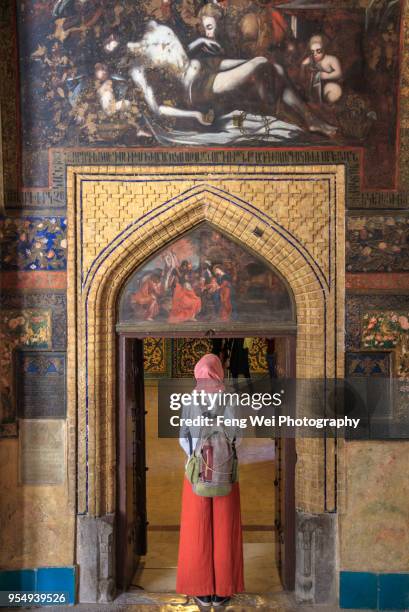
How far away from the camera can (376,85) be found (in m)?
5.50

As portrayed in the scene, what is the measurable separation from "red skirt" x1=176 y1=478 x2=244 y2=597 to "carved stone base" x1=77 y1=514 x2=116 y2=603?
677mm

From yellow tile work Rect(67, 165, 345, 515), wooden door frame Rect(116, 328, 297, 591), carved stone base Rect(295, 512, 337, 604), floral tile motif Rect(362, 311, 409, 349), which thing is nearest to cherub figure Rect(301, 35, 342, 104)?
yellow tile work Rect(67, 165, 345, 515)

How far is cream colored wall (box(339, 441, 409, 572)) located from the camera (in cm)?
560

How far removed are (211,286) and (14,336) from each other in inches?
70.9

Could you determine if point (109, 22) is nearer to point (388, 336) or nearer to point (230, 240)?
point (230, 240)

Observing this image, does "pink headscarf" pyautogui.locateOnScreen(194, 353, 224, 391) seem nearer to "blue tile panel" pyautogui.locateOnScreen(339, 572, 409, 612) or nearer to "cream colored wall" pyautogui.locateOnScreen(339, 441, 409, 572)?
"cream colored wall" pyautogui.locateOnScreen(339, 441, 409, 572)

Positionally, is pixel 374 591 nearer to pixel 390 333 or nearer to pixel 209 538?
pixel 209 538

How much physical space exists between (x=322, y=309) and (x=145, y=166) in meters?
1.99

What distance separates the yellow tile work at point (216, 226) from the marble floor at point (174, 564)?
1.06m

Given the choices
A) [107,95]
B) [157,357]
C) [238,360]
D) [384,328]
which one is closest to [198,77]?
[107,95]

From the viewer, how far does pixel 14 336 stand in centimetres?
561

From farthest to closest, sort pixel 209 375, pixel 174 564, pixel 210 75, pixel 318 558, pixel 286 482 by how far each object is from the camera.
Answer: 1. pixel 174 564
2. pixel 286 482
3. pixel 318 558
4. pixel 210 75
5. pixel 209 375

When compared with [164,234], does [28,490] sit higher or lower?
lower

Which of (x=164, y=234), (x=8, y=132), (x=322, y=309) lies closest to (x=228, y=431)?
(x=322, y=309)
